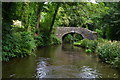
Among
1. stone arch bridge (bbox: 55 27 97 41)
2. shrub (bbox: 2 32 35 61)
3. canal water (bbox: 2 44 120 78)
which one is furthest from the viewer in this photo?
stone arch bridge (bbox: 55 27 97 41)

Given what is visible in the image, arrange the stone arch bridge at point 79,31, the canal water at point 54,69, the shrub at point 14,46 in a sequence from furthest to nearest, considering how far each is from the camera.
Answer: the stone arch bridge at point 79,31
the shrub at point 14,46
the canal water at point 54,69

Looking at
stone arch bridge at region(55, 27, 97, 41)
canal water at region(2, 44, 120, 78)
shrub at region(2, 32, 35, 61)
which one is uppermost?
stone arch bridge at region(55, 27, 97, 41)

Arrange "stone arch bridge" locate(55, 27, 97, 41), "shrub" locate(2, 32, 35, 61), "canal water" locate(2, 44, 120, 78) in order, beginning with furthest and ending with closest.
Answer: "stone arch bridge" locate(55, 27, 97, 41), "shrub" locate(2, 32, 35, 61), "canal water" locate(2, 44, 120, 78)

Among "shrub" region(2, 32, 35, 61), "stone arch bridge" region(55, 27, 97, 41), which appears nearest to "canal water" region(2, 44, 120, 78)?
"shrub" region(2, 32, 35, 61)

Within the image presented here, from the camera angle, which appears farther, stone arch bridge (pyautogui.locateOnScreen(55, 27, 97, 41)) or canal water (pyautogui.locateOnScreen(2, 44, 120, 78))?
stone arch bridge (pyautogui.locateOnScreen(55, 27, 97, 41))

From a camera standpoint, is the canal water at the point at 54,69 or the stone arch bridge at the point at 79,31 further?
the stone arch bridge at the point at 79,31

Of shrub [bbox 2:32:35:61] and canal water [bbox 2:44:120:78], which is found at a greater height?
shrub [bbox 2:32:35:61]

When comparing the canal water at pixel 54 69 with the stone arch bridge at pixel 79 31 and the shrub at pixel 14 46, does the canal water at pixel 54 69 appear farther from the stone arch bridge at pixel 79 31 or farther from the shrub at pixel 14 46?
the stone arch bridge at pixel 79 31

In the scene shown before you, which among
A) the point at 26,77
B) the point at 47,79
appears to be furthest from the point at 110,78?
the point at 26,77

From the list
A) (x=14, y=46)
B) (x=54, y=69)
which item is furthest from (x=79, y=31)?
(x=54, y=69)

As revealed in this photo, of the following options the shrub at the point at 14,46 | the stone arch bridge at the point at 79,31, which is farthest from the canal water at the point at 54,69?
the stone arch bridge at the point at 79,31

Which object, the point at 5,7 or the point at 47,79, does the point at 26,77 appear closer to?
the point at 47,79

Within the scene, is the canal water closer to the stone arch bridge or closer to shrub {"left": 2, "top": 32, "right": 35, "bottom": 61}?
shrub {"left": 2, "top": 32, "right": 35, "bottom": 61}

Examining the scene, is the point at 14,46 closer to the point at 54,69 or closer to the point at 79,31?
the point at 54,69
